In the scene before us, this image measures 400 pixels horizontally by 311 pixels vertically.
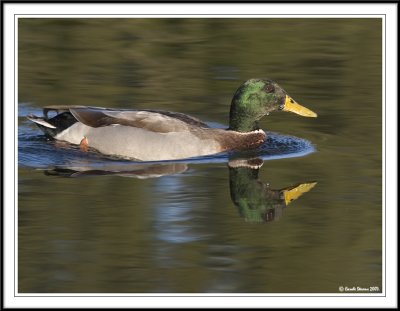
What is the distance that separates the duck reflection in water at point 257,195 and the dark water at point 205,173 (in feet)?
0.09

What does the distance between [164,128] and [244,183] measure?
148 centimetres

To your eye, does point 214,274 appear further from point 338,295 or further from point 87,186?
point 87,186

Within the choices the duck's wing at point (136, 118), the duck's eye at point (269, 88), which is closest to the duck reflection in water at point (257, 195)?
the duck's wing at point (136, 118)

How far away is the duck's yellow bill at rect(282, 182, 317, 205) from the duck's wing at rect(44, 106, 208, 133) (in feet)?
6.26

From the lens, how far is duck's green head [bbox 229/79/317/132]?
1261 cm

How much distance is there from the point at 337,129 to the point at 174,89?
254 centimetres

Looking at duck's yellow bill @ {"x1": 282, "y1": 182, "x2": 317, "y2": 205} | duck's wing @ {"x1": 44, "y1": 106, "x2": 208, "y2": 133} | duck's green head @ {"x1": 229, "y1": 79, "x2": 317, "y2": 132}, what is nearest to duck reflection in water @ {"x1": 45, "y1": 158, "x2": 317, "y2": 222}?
duck's yellow bill @ {"x1": 282, "y1": 182, "x2": 317, "y2": 205}

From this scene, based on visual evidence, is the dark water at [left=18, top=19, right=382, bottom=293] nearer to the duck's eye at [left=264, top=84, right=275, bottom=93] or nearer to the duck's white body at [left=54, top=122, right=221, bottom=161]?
the duck's white body at [left=54, top=122, right=221, bottom=161]

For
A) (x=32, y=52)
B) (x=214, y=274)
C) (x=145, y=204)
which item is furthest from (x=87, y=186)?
(x=32, y=52)

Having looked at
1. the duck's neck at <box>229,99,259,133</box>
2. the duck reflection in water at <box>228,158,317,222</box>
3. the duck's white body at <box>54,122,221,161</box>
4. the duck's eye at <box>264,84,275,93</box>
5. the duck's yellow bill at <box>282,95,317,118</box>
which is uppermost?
the duck's eye at <box>264,84,275,93</box>

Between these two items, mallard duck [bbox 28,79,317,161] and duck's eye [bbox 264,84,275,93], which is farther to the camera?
duck's eye [bbox 264,84,275,93]

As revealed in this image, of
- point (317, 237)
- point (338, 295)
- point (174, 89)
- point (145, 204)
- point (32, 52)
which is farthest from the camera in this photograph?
point (32, 52)

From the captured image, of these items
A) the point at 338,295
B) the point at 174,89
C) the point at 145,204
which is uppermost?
the point at 174,89

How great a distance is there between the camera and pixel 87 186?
1078cm
